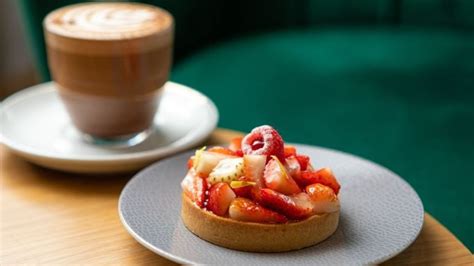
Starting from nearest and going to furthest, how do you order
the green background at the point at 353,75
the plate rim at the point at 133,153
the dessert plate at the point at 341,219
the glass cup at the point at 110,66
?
the dessert plate at the point at 341,219 < the plate rim at the point at 133,153 < the glass cup at the point at 110,66 < the green background at the point at 353,75

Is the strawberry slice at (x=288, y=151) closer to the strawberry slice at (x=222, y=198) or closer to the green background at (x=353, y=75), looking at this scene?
the strawberry slice at (x=222, y=198)

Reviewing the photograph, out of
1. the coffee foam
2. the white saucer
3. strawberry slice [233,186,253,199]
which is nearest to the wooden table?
the white saucer

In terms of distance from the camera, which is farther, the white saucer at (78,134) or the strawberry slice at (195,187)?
the white saucer at (78,134)

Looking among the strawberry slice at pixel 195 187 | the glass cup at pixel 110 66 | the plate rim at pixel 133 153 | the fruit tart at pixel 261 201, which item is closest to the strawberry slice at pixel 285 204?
the fruit tart at pixel 261 201

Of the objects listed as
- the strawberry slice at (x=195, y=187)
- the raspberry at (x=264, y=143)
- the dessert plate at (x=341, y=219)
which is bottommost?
the dessert plate at (x=341, y=219)

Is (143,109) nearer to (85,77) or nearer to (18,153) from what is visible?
(85,77)

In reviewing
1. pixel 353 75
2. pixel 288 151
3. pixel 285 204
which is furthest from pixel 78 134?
pixel 353 75

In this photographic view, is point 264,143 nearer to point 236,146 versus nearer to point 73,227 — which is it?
point 236,146
